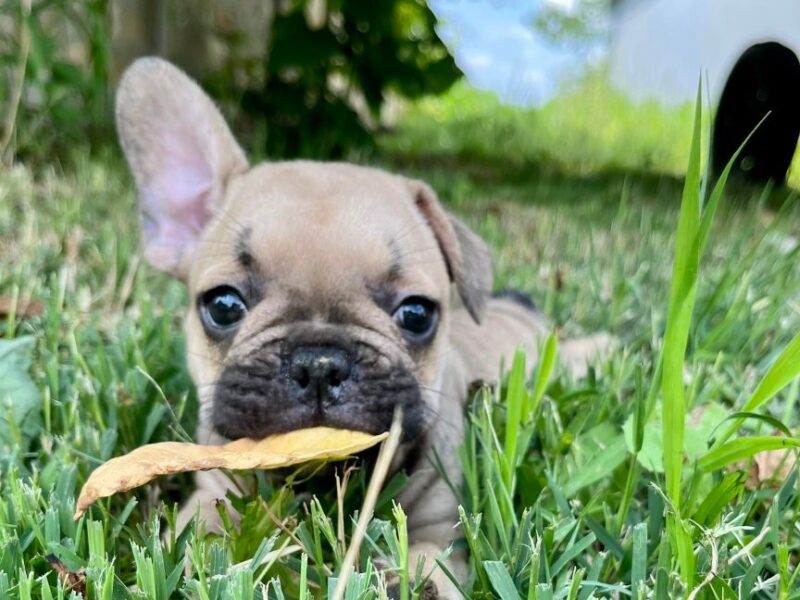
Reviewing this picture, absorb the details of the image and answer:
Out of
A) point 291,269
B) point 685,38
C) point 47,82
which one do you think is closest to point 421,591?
point 291,269

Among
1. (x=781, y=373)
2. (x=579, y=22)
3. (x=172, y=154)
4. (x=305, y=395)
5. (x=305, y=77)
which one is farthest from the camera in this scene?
(x=579, y=22)

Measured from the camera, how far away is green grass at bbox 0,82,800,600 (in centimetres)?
143

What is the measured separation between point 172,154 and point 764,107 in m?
2.31

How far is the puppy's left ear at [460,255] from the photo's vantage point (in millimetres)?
2480

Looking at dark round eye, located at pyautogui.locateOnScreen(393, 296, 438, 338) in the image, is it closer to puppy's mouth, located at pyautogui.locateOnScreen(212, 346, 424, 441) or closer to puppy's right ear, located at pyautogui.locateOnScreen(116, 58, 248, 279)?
puppy's mouth, located at pyautogui.locateOnScreen(212, 346, 424, 441)

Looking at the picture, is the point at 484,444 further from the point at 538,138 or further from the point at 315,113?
the point at 538,138

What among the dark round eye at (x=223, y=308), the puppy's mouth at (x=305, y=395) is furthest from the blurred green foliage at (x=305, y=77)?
the puppy's mouth at (x=305, y=395)

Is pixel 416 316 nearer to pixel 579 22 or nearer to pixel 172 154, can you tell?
pixel 172 154

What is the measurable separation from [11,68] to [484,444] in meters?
4.46

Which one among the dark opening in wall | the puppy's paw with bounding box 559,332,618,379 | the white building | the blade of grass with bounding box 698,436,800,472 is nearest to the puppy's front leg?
the blade of grass with bounding box 698,436,800,472

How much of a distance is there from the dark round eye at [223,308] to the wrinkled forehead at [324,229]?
93 millimetres

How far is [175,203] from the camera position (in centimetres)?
276

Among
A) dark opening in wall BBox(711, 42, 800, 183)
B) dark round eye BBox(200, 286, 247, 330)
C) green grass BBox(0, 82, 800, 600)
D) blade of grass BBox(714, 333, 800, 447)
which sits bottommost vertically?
green grass BBox(0, 82, 800, 600)

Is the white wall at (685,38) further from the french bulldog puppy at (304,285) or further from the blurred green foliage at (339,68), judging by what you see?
the blurred green foliage at (339,68)
